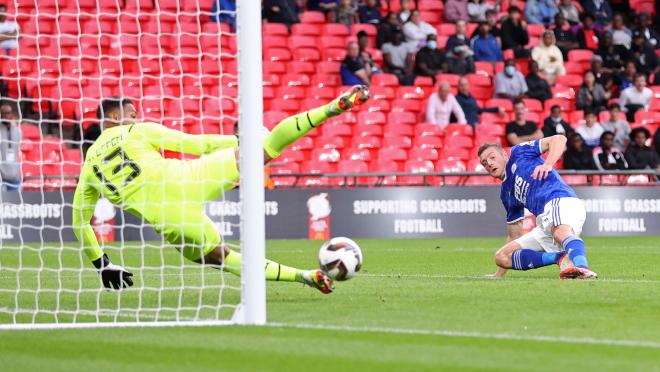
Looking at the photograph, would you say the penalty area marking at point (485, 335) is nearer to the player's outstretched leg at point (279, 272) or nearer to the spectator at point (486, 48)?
the player's outstretched leg at point (279, 272)

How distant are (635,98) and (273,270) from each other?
1639cm

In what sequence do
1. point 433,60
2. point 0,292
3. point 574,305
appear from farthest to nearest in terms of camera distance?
point 433,60 → point 0,292 → point 574,305

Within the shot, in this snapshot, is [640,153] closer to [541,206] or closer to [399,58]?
[399,58]

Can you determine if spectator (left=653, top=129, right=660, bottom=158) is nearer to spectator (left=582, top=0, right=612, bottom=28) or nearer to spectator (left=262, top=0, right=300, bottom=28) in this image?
spectator (left=582, top=0, right=612, bottom=28)

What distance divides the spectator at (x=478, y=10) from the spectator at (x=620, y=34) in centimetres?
255

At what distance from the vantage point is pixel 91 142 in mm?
11805

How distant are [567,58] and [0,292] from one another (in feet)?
55.8

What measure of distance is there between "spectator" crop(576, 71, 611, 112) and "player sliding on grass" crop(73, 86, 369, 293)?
1557cm

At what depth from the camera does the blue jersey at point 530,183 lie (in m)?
10.9

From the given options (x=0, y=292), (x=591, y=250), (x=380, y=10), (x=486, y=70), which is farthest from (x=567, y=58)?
(x=0, y=292)

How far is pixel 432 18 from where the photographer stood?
25141mm

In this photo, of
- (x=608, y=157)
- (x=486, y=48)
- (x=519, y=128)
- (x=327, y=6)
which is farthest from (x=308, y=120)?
(x=486, y=48)

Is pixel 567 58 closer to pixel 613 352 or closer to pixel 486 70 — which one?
pixel 486 70

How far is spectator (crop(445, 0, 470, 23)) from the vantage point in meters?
24.8
